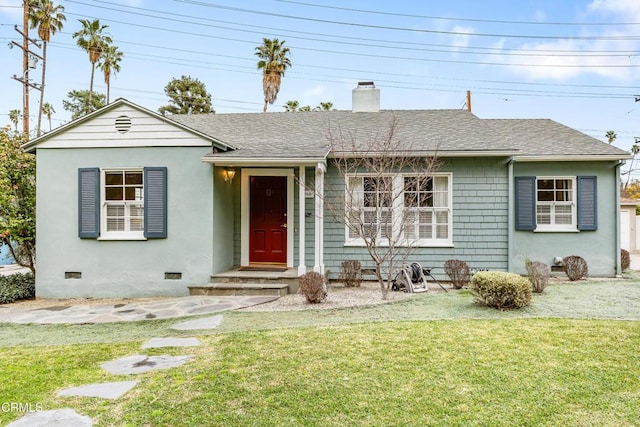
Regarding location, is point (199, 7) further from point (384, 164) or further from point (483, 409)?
point (483, 409)

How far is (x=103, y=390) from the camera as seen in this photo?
10.7ft

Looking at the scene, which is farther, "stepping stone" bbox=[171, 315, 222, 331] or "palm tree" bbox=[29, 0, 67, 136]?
"palm tree" bbox=[29, 0, 67, 136]

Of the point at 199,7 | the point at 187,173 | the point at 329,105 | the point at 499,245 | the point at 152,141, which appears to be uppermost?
the point at 199,7

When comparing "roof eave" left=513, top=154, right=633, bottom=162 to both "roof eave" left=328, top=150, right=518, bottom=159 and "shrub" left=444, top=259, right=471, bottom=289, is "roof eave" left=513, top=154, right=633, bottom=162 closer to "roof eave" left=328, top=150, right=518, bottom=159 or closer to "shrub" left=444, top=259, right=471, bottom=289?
"roof eave" left=328, top=150, right=518, bottom=159

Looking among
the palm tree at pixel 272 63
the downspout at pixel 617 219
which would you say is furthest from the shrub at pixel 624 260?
the palm tree at pixel 272 63

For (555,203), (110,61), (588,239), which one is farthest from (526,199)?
(110,61)

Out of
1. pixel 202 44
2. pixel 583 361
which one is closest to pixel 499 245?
pixel 583 361

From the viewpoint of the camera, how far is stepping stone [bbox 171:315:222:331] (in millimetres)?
5355

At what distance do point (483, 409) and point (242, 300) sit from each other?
487 centimetres

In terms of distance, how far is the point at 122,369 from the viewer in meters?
3.79

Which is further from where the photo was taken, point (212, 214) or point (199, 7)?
point (199, 7)

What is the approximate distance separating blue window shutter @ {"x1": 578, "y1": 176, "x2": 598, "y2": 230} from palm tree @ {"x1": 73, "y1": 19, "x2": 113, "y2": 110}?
26649 millimetres

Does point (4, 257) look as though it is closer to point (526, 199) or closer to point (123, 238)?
point (123, 238)

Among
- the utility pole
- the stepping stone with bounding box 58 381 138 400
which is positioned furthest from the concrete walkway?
the utility pole
